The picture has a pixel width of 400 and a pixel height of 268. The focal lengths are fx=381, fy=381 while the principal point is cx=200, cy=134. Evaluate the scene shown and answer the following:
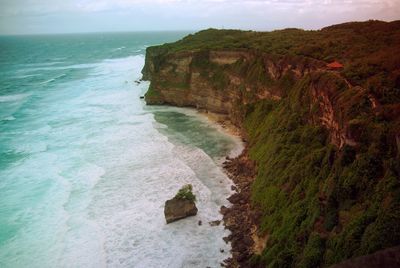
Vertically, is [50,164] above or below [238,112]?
below

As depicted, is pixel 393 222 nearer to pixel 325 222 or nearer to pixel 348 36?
pixel 325 222

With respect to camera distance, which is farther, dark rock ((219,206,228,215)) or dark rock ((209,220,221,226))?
dark rock ((219,206,228,215))

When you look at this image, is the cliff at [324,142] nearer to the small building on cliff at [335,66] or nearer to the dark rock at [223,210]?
the small building on cliff at [335,66]

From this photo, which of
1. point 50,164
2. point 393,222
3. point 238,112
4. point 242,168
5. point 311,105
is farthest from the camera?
point 238,112

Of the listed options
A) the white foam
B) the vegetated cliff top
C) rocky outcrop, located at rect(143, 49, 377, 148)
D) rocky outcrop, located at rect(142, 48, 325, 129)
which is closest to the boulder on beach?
rocky outcrop, located at rect(143, 49, 377, 148)

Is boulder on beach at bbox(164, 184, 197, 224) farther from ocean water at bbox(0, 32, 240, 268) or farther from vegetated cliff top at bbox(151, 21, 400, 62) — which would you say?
vegetated cliff top at bbox(151, 21, 400, 62)

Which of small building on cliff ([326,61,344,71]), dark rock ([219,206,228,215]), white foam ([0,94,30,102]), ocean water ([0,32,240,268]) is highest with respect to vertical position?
small building on cliff ([326,61,344,71])

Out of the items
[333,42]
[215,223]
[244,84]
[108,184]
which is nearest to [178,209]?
[215,223]

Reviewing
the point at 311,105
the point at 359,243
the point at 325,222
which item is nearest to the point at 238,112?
the point at 311,105

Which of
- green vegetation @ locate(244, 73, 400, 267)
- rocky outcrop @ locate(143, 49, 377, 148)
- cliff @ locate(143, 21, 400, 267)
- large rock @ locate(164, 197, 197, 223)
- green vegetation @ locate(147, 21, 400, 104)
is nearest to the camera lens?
green vegetation @ locate(244, 73, 400, 267)
